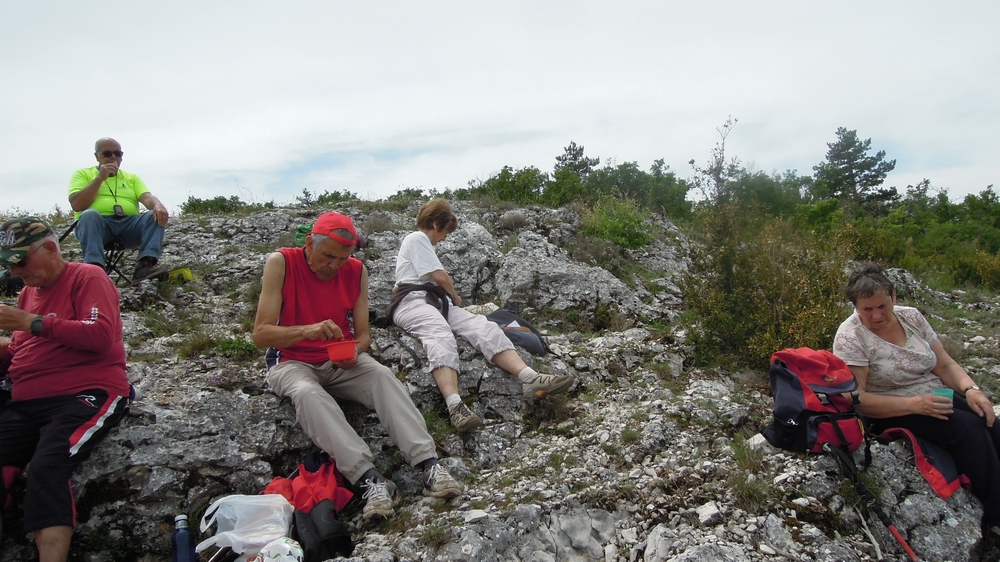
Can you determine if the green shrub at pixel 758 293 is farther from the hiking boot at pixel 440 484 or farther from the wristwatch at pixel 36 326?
the wristwatch at pixel 36 326

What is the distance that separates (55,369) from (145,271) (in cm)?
339

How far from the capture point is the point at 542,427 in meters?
4.73

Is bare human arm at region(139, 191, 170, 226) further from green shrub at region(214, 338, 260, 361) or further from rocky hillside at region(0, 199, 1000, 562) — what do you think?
green shrub at region(214, 338, 260, 361)

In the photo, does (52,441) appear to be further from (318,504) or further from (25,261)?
(318,504)

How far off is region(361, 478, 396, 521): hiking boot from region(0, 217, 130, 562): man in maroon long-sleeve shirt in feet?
5.15

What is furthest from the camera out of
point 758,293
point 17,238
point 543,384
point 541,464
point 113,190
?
point 113,190

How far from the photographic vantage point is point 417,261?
18.0 feet

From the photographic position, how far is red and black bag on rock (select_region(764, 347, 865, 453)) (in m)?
3.86

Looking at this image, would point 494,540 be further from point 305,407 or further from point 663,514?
point 305,407

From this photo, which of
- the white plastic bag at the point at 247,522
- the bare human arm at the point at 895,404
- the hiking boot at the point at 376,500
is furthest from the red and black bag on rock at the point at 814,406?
the white plastic bag at the point at 247,522

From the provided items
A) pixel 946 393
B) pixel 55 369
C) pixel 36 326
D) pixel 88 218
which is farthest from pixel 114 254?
pixel 946 393

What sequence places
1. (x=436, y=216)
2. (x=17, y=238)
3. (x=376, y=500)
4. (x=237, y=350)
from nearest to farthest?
(x=17, y=238), (x=376, y=500), (x=237, y=350), (x=436, y=216)

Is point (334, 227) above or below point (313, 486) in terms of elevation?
above

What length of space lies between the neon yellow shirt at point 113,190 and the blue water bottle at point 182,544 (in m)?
4.50
